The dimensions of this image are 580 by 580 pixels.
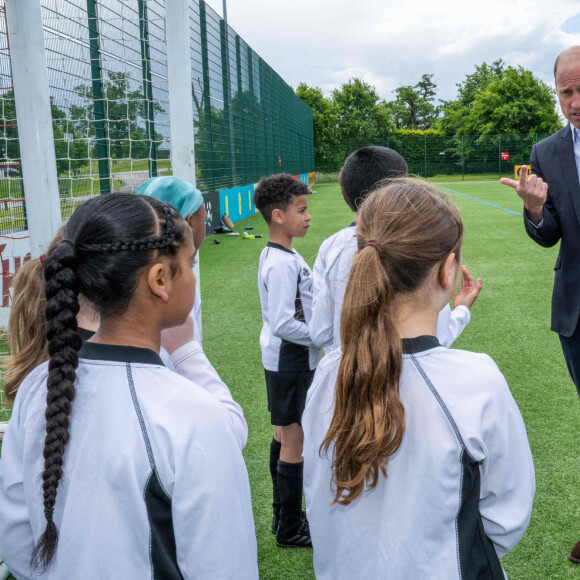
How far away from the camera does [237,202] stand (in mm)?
15203

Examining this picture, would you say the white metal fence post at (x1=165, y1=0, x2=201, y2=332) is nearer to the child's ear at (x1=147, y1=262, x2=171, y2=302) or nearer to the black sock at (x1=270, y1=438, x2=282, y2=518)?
the black sock at (x1=270, y1=438, x2=282, y2=518)

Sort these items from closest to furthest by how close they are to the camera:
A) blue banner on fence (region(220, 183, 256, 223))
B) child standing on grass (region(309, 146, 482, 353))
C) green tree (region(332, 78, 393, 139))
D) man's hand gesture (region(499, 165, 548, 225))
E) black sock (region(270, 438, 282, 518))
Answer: child standing on grass (region(309, 146, 482, 353)) < man's hand gesture (region(499, 165, 548, 225)) < black sock (region(270, 438, 282, 518)) < blue banner on fence (region(220, 183, 256, 223)) < green tree (region(332, 78, 393, 139))

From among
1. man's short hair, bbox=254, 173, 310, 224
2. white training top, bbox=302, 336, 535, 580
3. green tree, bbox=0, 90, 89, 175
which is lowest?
white training top, bbox=302, 336, 535, 580

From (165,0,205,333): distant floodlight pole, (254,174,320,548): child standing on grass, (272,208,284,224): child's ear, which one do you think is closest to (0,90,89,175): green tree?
(165,0,205,333): distant floodlight pole

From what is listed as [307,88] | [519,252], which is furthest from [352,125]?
[519,252]

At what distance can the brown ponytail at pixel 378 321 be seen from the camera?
1.14 metres

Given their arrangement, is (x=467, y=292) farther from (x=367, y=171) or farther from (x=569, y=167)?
(x=569, y=167)

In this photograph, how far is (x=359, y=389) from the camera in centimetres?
117

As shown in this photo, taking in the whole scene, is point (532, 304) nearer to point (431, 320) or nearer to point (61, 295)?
point (431, 320)

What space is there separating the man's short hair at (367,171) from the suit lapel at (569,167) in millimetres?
697

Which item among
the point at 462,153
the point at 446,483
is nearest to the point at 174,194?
the point at 446,483

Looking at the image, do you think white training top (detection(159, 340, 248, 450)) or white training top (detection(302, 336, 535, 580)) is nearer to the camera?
white training top (detection(302, 336, 535, 580))

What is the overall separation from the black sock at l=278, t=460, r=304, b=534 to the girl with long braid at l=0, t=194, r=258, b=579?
4.23 feet

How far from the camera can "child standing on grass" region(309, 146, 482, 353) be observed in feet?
6.29
